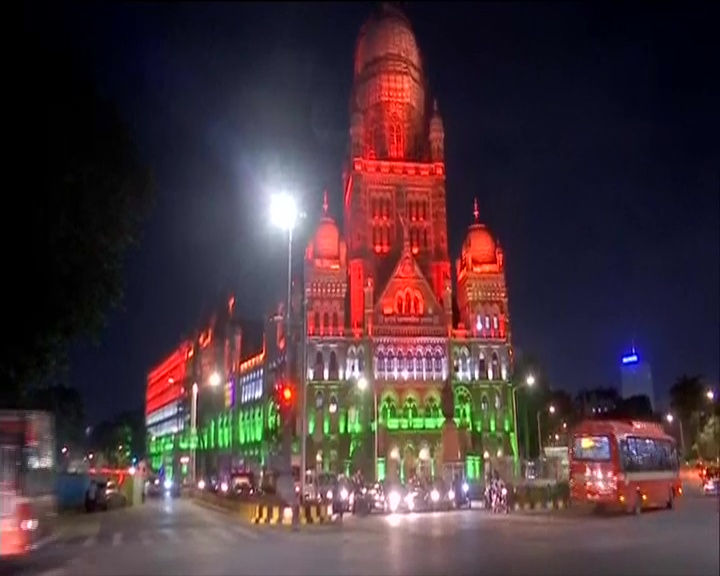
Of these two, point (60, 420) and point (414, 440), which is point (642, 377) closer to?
point (414, 440)

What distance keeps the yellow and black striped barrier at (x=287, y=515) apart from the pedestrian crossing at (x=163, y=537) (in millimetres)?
2182

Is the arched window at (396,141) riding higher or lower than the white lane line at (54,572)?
higher

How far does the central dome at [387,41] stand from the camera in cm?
9475

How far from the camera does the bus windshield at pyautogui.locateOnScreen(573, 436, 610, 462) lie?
1091 inches

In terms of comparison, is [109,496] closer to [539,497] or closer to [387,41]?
[539,497]

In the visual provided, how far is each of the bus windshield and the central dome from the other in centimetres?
7186

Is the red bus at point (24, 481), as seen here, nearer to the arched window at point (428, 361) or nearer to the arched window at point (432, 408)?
the arched window at point (432, 408)

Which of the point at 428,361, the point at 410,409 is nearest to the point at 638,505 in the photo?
the point at 410,409

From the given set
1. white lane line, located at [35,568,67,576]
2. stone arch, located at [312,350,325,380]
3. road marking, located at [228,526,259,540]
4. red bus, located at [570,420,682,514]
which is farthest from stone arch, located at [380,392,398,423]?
white lane line, located at [35,568,67,576]

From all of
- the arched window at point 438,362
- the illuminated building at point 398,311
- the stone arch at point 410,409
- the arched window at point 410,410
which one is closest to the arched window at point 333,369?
the illuminated building at point 398,311

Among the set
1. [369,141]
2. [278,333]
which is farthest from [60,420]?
[369,141]

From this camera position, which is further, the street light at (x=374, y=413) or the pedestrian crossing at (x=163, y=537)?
the street light at (x=374, y=413)

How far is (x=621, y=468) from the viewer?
2719 centimetres

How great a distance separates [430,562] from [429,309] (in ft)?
220
